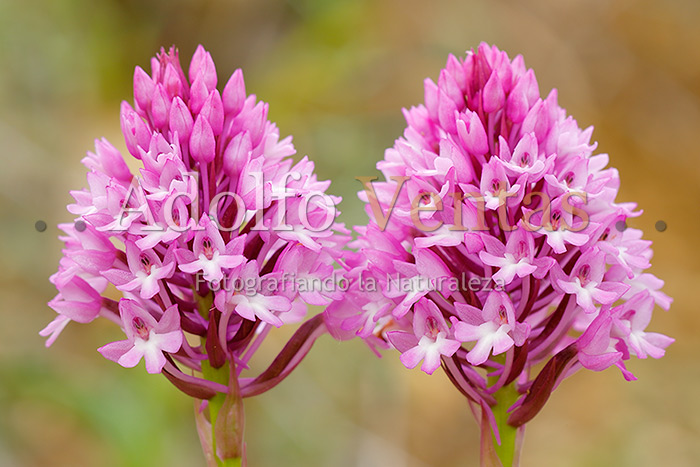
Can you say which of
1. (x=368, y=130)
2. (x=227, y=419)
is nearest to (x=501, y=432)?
(x=227, y=419)

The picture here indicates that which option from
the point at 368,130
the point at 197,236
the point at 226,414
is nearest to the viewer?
the point at 197,236

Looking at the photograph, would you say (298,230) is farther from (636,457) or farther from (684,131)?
(684,131)

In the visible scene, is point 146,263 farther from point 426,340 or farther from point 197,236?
point 426,340

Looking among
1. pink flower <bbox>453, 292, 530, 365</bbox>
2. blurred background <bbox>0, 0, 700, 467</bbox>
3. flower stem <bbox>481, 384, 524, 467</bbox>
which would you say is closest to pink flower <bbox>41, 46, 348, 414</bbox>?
pink flower <bbox>453, 292, 530, 365</bbox>

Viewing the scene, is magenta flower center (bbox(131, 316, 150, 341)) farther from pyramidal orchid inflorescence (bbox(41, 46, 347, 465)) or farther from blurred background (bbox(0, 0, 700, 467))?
blurred background (bbox(0, 0, 700, 467))

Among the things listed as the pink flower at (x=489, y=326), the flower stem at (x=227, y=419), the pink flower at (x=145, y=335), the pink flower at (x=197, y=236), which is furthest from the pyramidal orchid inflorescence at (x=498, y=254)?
the pink flower at (x=145, y=335)

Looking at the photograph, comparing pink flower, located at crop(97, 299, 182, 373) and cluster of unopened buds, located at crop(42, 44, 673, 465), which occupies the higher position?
cluster of unopened buds, located at crop(42, 44, 673, 465)
